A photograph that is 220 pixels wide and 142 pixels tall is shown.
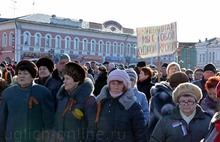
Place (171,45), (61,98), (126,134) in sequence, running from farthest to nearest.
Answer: (171,45), (61,98), (126,134)

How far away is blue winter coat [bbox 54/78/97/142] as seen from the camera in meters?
4.38

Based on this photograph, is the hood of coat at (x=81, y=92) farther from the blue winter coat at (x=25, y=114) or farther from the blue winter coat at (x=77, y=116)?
the blue winter coat at (x=25, y=114)

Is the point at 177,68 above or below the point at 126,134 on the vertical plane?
above

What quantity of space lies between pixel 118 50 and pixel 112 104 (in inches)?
2028

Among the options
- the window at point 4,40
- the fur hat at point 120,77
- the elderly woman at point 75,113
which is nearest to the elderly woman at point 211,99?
the fur hat at point 120,77

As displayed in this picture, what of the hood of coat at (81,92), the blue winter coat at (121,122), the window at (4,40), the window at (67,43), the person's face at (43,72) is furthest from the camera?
the window at (67,43)

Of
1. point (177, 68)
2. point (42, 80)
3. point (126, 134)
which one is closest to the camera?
point (126, 134)

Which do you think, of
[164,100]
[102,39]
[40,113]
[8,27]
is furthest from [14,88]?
[102,39]

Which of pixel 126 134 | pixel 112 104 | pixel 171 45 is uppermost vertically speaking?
pixel 171 45

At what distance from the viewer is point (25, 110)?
4.52m

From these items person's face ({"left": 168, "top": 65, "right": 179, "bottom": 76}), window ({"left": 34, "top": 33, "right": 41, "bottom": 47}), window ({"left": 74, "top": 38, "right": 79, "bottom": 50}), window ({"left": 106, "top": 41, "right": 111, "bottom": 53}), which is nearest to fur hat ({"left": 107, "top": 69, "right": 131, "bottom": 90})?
person's face ({"left": 168, "top": 65, "right": 179, "bottom": 76})

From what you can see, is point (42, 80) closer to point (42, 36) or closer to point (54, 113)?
point (54, 113)

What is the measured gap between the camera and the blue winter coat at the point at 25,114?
177 inches

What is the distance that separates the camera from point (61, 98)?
459 centimetres
